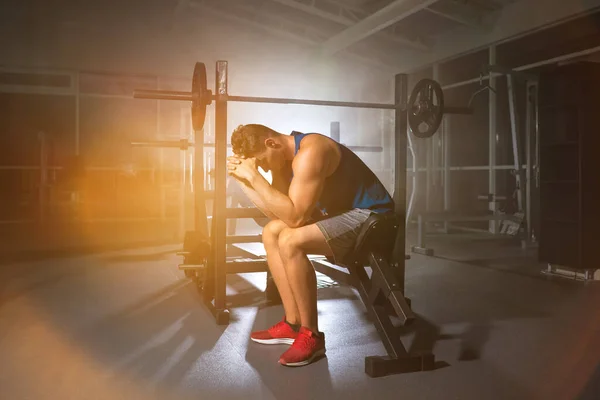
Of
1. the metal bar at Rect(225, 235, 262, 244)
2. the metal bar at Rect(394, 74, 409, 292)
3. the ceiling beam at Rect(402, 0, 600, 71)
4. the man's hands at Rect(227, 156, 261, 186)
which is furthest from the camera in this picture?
the ceiling beam at Rect(402, 0, 600, 71)

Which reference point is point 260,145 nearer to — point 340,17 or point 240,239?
point 240,239

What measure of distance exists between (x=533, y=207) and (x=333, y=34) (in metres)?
4.23

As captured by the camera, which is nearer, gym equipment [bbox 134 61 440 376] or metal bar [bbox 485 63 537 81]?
gym equipment [bbox 134 61 440 376]

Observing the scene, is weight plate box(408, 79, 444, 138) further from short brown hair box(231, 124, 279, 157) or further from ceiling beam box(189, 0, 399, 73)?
ceiling beam box(189, 0, 399, 73)

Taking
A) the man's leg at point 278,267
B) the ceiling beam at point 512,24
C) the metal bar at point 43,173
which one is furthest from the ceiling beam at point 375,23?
the man's leg at point 278,267

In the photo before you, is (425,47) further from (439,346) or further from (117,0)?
(439,346)

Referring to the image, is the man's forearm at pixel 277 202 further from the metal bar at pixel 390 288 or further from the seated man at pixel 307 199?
the metal bar at pixel 390 288

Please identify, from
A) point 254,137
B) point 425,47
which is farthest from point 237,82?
point 254,137

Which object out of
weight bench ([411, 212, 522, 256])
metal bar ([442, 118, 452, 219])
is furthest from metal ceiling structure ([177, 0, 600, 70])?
weight bench ([411, 212, 522, 256])

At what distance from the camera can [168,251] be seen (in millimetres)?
4578

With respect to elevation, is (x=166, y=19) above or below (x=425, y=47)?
above

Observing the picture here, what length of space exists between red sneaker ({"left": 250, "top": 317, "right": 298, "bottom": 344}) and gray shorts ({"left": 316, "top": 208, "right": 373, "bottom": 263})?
1.30ft

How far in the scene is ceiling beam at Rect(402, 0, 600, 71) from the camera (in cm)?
526

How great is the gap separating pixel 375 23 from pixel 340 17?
1.97 feet
